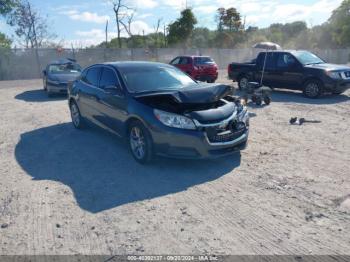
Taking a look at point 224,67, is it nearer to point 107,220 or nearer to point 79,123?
point 79,123

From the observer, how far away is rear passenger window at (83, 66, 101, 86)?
7.49 metres

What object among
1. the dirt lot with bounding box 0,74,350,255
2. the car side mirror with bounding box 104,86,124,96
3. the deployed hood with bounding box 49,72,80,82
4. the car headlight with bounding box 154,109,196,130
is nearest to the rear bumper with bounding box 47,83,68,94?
the deployed hood with bounding box 49,72,80,82

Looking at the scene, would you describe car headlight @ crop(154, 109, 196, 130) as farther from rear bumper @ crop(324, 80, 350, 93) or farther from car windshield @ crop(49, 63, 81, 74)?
car windshield @ crop(49, 63, 81, 74)

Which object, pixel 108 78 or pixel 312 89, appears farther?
pixel 312 89

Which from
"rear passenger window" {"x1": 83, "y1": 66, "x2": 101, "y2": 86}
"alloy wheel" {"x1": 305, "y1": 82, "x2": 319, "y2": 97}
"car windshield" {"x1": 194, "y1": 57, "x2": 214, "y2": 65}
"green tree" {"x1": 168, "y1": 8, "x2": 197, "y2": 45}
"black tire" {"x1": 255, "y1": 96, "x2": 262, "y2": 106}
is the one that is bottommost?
"black tire" {"x1": 255, "y1": 96, "x2": 262, "y2": 106}

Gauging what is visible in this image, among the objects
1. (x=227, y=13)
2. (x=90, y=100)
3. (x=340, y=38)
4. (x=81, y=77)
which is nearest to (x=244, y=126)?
(x=90, y=100)

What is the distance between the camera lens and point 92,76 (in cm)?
774

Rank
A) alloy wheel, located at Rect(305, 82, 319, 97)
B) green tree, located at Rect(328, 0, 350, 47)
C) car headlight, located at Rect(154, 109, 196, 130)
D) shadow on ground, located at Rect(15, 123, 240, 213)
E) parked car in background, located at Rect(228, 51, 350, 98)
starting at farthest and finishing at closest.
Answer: green tree, located at Rect(328, 0, 350, 47) → alloy wheel, located at Rect(305, 82, 319, 97) → parked car in background, located at Rect(228, 51, 350, 98) → car headlight, located at Rect(154, 109, 196, 130) → shadow on ground, located at Rect(15, 123, 240, 213)

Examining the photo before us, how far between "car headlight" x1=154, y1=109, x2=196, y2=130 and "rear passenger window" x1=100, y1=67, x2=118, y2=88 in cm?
155

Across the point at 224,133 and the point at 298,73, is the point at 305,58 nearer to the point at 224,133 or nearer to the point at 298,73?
the point at 298,73

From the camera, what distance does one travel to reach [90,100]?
24.8 ft

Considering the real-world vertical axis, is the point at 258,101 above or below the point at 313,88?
below

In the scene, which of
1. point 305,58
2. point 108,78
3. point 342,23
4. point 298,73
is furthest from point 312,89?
point 342,23

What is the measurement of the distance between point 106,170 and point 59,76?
32.9 ft
